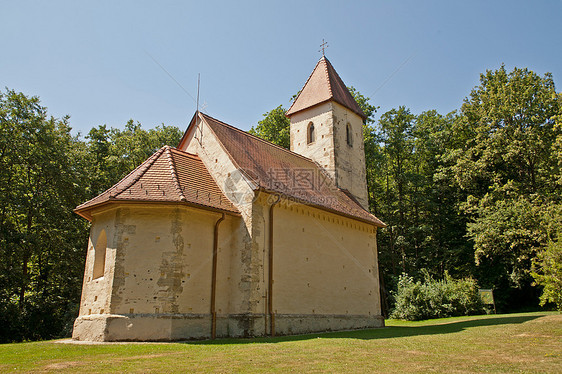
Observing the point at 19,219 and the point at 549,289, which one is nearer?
the point at 549,289

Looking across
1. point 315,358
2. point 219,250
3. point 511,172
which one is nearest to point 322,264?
point 219,250

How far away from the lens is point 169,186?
14094 millimetres

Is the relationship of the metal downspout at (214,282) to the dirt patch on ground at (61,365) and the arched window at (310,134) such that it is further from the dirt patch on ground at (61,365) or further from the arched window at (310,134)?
the arched window at (310,134)

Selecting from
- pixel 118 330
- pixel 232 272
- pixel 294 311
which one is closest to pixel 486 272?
pixel 294 311

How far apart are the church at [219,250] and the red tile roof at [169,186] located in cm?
6

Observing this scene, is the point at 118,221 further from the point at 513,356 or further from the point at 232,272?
the point at 513,356

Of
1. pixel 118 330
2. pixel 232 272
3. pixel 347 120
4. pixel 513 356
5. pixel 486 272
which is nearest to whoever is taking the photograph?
pixel 513 356

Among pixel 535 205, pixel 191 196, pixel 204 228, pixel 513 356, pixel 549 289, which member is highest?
pixel 535 205

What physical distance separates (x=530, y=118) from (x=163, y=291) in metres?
26.1

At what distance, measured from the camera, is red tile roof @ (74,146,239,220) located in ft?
44.1

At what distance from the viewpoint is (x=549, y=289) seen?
45.9 feet

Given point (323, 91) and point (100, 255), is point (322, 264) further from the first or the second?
point (323, 91)

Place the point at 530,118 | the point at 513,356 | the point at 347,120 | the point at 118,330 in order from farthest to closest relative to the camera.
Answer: the point at 530,118 < the point at 347,120 < the point at 118,330 < the point at 513,356

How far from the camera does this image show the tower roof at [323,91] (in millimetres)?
24716
